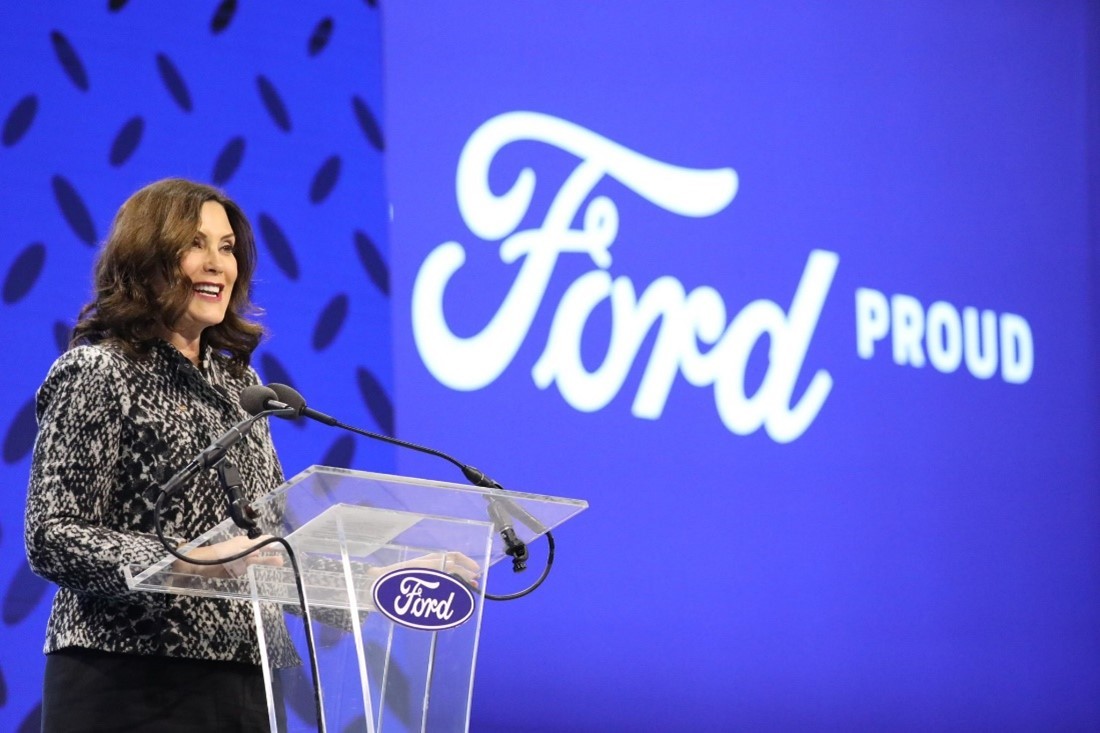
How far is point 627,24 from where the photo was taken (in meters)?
4.07

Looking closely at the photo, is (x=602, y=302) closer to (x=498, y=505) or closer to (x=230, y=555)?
(x=498, y=505)

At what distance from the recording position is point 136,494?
170 cm

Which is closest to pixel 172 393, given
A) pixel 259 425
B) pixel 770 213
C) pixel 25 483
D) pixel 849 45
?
pixel 259 425

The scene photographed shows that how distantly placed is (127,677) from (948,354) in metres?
3.34

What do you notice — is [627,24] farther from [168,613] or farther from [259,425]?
[168,613]

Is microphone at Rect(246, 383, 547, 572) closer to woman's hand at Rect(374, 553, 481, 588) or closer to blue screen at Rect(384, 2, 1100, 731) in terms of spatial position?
woman's hand at Rect(374, 553, 481, 588)

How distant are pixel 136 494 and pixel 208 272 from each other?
1.12 ft

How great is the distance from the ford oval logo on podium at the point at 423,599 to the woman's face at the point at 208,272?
593 mm

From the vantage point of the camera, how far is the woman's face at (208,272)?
1.86 metres

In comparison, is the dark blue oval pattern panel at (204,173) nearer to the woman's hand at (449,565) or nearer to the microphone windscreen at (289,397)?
the microphone windscreen at (289,397)

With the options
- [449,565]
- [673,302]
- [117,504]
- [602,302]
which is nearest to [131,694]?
[117,504]

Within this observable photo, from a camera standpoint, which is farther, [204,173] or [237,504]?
[204,173]

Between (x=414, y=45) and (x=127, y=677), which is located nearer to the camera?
(x=127, y=677)

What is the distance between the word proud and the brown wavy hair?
70.2 inches
